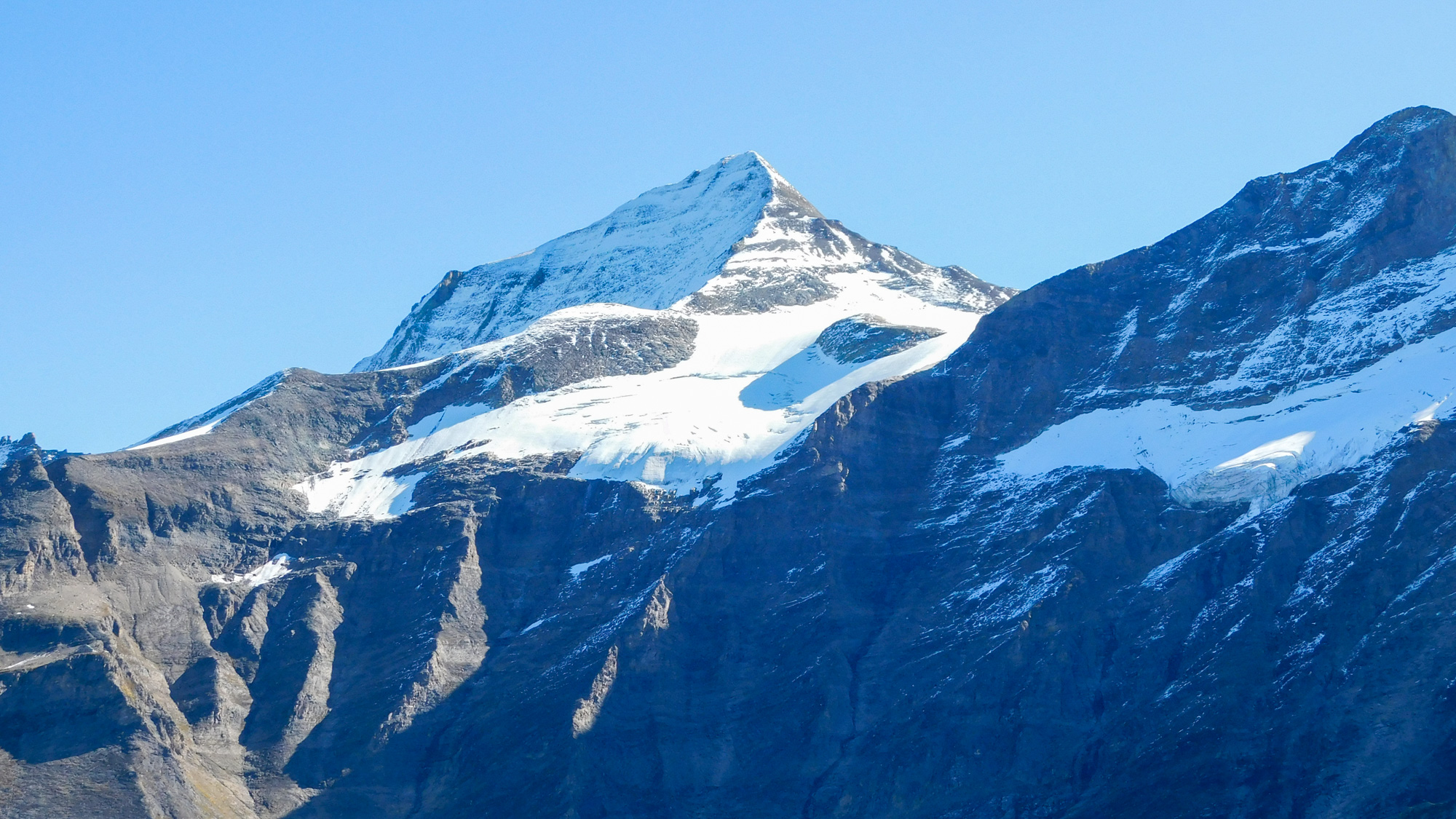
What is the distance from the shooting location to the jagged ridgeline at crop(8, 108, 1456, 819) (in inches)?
5138

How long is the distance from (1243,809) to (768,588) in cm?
4675

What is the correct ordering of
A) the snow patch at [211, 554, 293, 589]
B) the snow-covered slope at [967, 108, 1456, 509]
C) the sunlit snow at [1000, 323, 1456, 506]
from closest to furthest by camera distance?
1. the sunlit snow at [1000, 323, 1456, 506]
2. the snow-covered slope at [967, 108, 1456, 509]
3. the snow patch at [211, 554, 293, 589]

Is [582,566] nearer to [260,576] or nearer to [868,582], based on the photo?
[868,582]

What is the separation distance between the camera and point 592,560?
164 meters

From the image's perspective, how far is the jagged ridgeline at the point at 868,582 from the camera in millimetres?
130500

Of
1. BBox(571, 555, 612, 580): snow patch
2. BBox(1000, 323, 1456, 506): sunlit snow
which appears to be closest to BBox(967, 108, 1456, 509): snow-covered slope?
BBox(1000, 323, 1456, 506): sunlit snow

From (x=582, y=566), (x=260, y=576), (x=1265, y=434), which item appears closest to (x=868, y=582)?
(x=582, y=566)

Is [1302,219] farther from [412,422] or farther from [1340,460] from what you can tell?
[412,422]

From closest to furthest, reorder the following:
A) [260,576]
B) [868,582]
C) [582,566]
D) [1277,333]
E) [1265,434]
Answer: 1. [1265,434]
2. [868,582]
3. [1277,333]
4. [582,566]
5. [260,576]

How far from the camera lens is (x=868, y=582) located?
509 feet

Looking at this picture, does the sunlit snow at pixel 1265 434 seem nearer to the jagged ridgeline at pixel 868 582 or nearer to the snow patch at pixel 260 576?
the jagged ridgeline at pixel 868 582

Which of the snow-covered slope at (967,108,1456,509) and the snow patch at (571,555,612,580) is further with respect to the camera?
the snow patch at (571,555,612,580)

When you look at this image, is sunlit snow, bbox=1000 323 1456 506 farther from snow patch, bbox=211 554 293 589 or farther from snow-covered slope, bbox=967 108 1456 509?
snow patch, bbox=211 554 293 589

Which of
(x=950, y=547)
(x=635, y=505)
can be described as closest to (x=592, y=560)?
(x=635, y=505)
